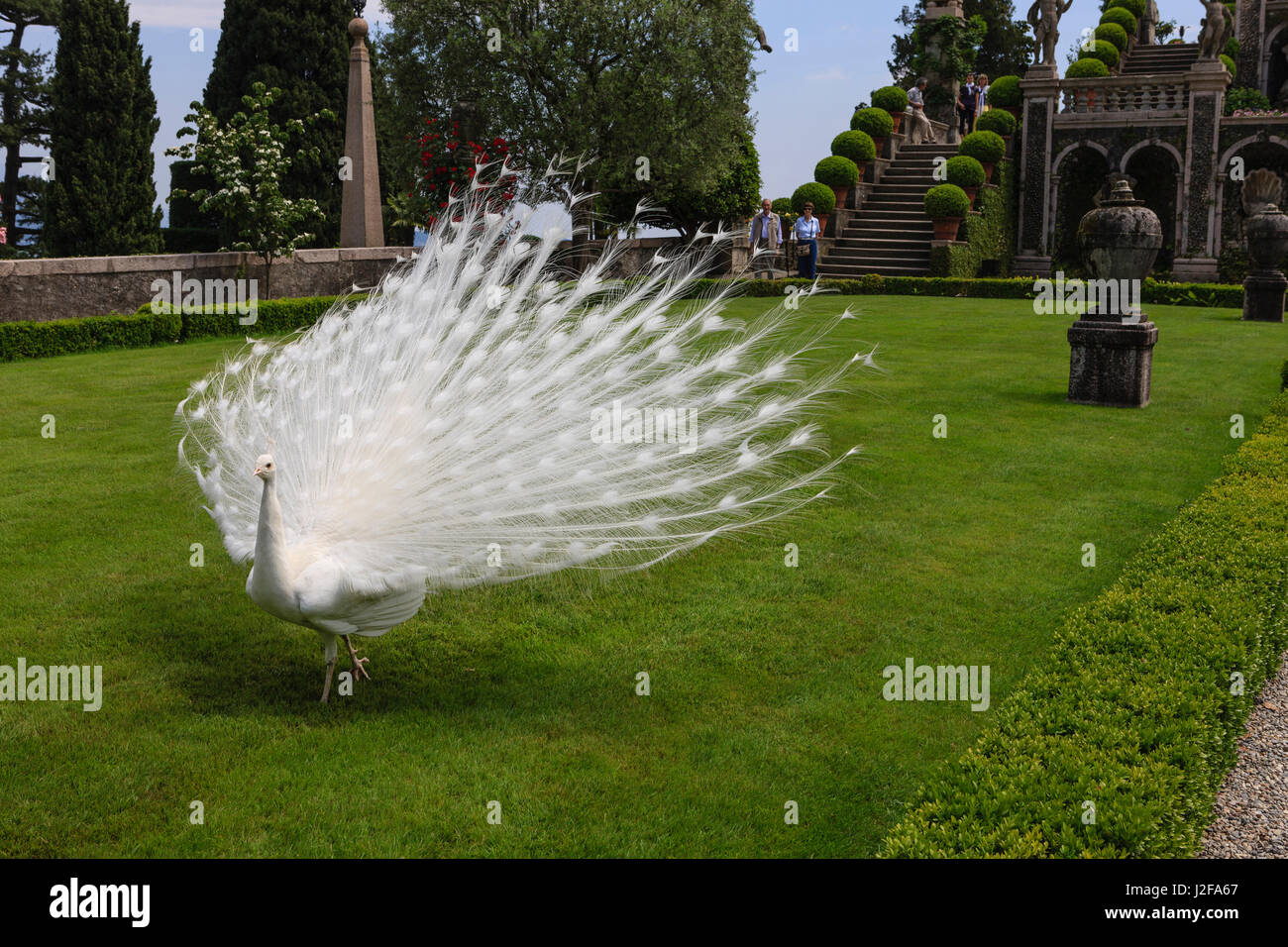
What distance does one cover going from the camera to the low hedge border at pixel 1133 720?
4.01m

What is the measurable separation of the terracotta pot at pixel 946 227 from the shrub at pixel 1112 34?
19032mm

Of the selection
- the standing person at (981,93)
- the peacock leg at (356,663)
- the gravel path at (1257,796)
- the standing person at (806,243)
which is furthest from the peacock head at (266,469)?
the standing person at (981,93)

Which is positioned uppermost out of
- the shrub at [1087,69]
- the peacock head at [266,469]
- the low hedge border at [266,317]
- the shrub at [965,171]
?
the shrub at [1087,69]

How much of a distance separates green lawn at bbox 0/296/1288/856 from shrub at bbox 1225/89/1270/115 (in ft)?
111

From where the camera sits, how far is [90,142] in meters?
27.9

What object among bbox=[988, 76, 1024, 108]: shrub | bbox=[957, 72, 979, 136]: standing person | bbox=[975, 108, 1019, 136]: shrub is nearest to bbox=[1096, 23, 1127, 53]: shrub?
bbox=[957, 72, 979, 136]: standing person

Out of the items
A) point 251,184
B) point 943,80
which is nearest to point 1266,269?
point 251,184

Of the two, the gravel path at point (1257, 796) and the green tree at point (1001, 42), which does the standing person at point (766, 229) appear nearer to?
the gravel path at point (1257, 796)

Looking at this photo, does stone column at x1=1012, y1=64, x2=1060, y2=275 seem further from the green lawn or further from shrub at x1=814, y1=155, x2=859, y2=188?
the green lawn

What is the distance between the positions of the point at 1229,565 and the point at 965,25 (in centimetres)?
3789

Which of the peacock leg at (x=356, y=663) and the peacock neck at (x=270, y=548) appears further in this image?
the peacock leg at (x=356, y=663)

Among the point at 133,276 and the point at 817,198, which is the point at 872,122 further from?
the point at 133,276
